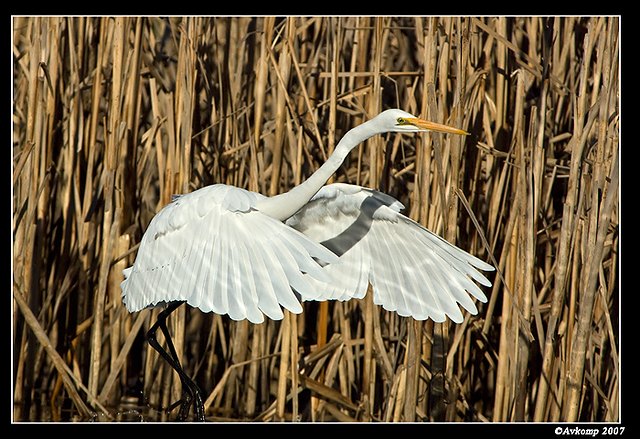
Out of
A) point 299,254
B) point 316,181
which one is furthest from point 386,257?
point 299,254

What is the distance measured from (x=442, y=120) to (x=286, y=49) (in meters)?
0.86

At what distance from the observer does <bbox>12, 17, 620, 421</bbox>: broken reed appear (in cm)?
238

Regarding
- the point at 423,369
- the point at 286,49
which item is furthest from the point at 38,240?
the point at 423,369

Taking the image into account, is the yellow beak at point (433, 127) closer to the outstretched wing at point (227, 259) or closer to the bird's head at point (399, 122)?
the bird's head at point (399, 122)

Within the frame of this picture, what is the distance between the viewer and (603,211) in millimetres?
2119

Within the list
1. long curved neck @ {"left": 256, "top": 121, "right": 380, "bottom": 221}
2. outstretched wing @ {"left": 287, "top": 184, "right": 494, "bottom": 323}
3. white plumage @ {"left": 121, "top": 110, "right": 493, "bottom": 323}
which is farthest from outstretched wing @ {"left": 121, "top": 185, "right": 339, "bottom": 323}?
outstretched wing @ {"left": 287, "top": 184, "right": 494, "bottom": 323}

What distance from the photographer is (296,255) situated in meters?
1.89

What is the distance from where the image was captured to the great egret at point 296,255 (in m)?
1.86

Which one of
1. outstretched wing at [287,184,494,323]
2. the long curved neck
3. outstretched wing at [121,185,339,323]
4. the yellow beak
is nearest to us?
outstretched wing at [121,185,339,323]

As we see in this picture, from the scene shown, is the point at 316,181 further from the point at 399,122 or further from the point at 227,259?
the point at 227,259

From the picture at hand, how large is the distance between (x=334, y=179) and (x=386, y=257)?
66 centimetres

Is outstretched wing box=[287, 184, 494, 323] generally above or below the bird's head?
below

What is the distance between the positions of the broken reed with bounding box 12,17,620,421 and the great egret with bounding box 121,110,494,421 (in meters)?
0.15

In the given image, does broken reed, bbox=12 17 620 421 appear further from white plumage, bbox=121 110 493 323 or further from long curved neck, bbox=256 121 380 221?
long curved neck, bbox=256 121 380 221
